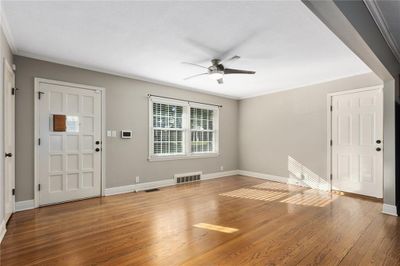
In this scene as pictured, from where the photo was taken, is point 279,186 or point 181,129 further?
point 181,129

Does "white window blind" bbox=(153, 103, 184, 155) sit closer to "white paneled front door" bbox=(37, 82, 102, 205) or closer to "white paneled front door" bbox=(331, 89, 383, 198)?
"white paneled front door" bbox=(37, 82, 102, 205)

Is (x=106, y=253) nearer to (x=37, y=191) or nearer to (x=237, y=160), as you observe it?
(x=37, y=191)

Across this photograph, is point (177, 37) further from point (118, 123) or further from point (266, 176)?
point (266, 176)

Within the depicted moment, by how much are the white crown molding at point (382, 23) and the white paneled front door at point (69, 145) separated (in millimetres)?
4422

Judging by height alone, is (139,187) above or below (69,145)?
below

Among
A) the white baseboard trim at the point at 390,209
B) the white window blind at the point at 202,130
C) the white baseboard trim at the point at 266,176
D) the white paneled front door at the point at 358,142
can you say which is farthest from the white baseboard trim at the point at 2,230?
the white paneled front door at the point at 358,142

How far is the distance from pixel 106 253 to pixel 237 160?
5.34 meters

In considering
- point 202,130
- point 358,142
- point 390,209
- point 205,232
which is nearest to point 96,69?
point 202,130

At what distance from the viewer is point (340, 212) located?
11.2 ft

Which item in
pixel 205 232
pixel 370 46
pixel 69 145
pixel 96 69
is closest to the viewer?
pixel 370 46

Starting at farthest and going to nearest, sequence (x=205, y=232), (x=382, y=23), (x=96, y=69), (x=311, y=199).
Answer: (x=96, y=69) → (x=311, y=199) → (x=205, y=232) → (x=382, y=23)

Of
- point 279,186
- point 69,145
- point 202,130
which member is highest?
point 202,130

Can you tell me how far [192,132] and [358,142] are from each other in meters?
3.83

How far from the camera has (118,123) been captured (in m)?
4.64
